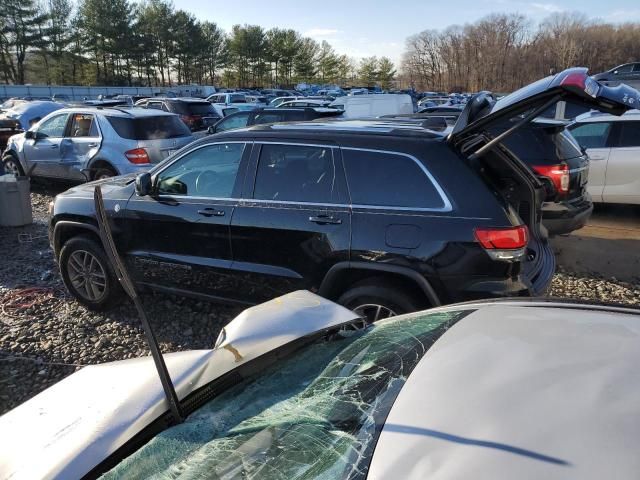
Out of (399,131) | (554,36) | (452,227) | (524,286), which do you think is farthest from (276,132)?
(554,36)

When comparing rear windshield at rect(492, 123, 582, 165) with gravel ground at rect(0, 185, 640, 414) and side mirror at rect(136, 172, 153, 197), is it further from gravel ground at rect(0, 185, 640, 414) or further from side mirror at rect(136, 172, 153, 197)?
side mirror at rect(136, 172, 153, 197)

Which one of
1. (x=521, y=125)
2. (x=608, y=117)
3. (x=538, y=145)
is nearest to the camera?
(x=521, y=125)

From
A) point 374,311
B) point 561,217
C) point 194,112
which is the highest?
point 194,112

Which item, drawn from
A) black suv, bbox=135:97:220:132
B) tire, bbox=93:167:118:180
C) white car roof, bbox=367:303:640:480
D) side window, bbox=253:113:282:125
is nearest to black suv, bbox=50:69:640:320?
white car roof, bbox=367:303:640:480

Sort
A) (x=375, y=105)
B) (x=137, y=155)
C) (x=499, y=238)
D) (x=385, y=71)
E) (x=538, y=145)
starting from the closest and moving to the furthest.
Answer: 1. (x=499, y=238)
2. (x=538, y=145)
3. (x=137, y=155)
4. (x=375, y=105)
5. (x=385, y=71)

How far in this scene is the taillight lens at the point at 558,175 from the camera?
19.0ft

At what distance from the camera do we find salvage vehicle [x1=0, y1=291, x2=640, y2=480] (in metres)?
1.04

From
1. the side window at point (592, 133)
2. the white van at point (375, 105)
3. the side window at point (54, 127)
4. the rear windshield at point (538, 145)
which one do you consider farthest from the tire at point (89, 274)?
the white van at point (375, 105)

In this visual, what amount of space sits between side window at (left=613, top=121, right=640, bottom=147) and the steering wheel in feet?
21.7

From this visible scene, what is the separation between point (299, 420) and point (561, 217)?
514 cm

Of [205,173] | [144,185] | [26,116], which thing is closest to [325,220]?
[205,173]

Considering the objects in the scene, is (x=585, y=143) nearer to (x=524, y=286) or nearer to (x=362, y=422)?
(x=524, y=286)

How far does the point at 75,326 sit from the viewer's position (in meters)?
4.52

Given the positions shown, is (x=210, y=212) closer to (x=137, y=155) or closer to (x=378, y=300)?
(x=378, y=300)
